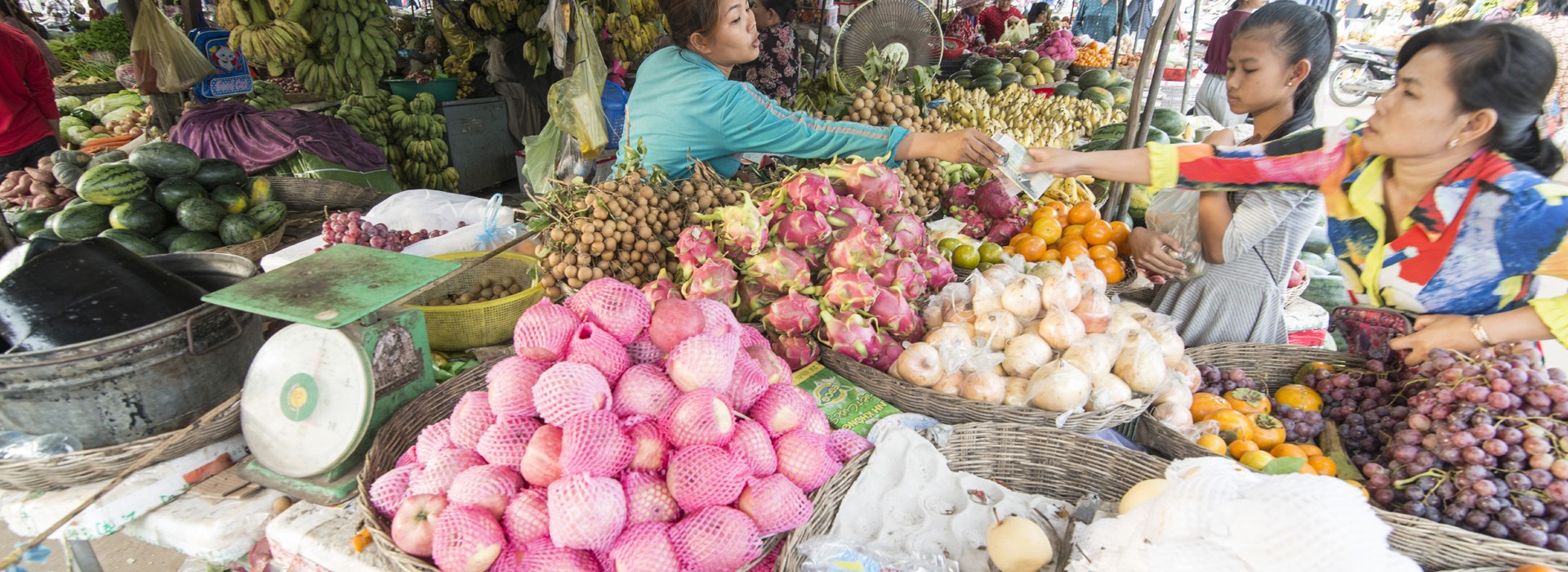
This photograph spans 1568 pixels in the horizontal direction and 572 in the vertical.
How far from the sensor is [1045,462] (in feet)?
5.23

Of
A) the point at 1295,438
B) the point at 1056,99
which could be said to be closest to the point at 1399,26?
the point at 1056,99

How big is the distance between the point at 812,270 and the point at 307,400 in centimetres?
124

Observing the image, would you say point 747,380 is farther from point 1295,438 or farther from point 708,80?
point 1295,438

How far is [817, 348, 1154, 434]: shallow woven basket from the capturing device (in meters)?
1.65

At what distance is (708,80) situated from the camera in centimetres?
228

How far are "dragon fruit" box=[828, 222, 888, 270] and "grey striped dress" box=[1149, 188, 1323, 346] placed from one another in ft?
3.81

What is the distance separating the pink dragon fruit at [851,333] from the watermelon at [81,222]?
388 cm

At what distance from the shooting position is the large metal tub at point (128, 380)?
136 centimetres

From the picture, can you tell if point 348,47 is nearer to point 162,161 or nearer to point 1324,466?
point 162,161

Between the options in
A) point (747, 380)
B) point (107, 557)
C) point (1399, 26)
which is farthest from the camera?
point (1399, 26)

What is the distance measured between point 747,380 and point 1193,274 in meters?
1.83

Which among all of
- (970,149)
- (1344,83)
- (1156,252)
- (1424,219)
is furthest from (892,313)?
(1344,83)

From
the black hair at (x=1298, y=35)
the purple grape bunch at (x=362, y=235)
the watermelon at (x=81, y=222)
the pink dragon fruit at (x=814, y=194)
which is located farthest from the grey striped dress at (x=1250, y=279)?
the watermelon at (x=81, y=222)

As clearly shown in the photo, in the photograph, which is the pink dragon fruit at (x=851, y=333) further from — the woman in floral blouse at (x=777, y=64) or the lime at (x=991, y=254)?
the woman in floral blouse at (x=777, y=64)
